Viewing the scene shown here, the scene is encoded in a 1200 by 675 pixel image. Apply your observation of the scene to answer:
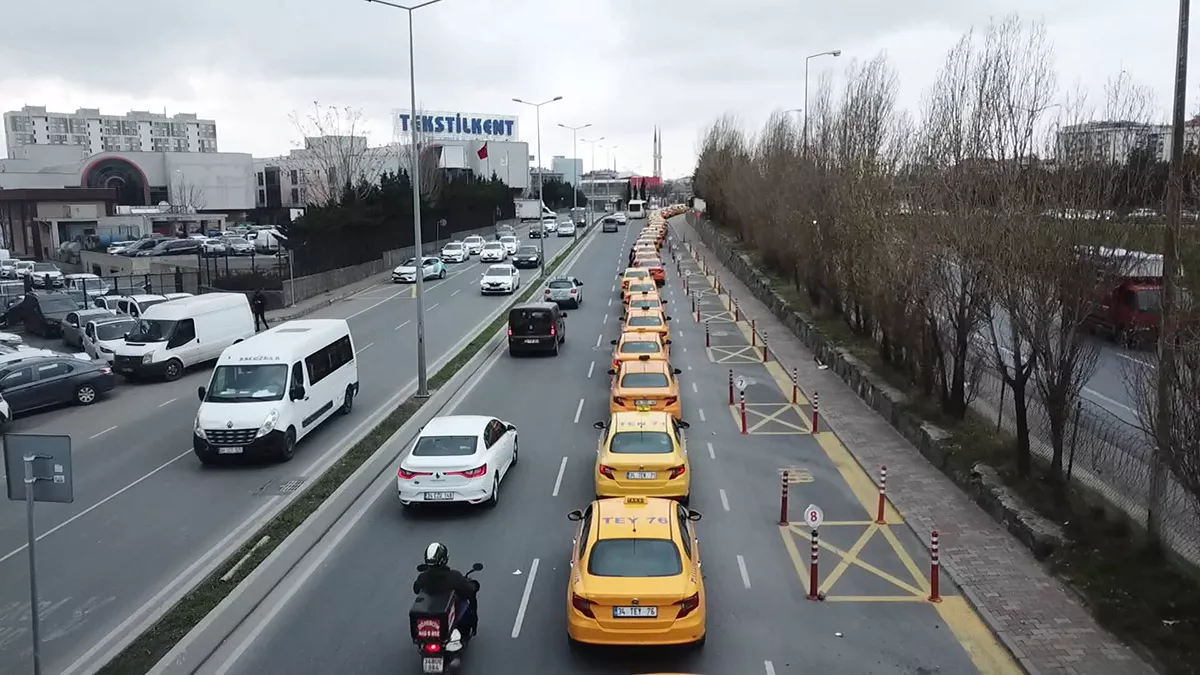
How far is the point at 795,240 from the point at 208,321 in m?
20.0

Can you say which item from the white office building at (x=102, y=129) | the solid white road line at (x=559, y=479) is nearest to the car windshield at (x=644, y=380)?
the solid white road line at (x=559, y=479)

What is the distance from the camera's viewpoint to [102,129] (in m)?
171

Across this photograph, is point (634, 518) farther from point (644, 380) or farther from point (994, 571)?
point (644, 380)

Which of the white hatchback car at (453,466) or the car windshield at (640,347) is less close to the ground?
the car windshield at (640,347)

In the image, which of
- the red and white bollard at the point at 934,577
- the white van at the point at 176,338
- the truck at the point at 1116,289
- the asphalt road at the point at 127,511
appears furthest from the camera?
the white van at the point at 176,338

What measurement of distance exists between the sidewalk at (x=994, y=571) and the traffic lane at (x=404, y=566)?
212 inches

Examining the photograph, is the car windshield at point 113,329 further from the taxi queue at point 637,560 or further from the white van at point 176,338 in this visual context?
the taxi queue at point 637,560

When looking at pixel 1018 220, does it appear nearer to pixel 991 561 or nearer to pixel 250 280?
pixel 991 561

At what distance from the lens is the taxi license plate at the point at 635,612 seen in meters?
9.73

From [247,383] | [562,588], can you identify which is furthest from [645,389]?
[247,383]

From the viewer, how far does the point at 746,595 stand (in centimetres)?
1182

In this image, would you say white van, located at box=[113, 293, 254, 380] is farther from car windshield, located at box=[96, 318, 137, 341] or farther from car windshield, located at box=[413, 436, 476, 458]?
car windshield, located at box=[413, 436, 476, 458]

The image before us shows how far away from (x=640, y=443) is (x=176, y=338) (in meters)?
17.8

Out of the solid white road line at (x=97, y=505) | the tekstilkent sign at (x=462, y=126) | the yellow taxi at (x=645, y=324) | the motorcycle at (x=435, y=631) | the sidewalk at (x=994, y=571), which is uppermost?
the tekstilkent sign at (x=462, y=126)
